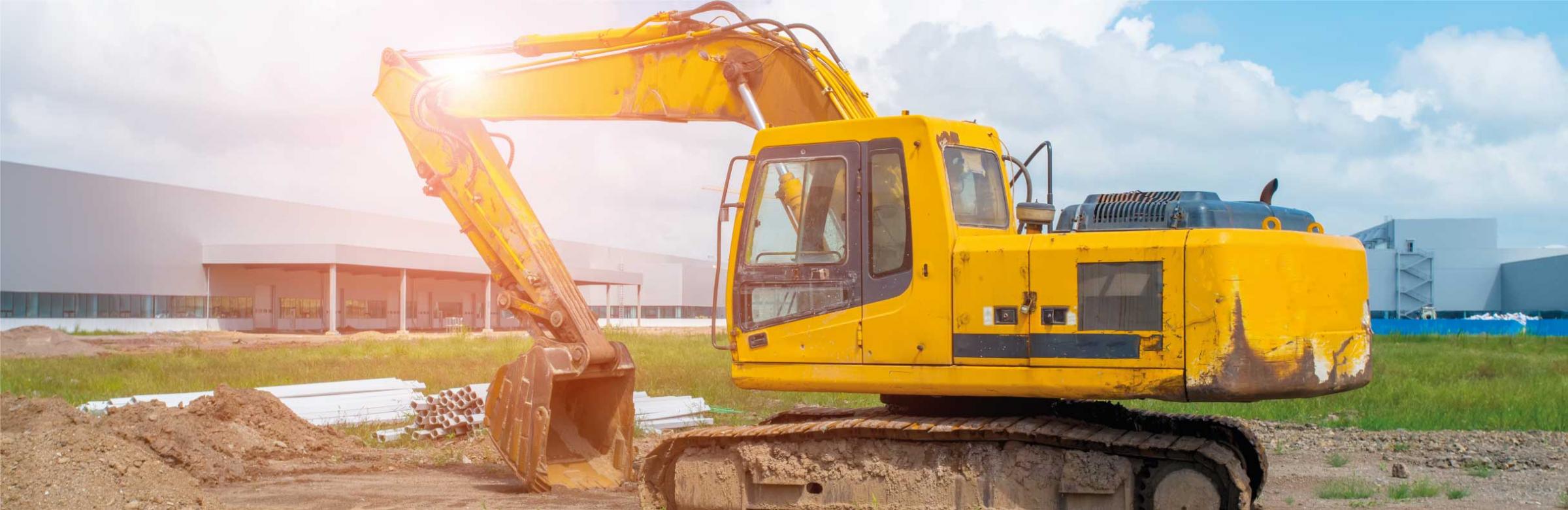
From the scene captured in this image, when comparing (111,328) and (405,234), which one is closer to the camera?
(111,328)

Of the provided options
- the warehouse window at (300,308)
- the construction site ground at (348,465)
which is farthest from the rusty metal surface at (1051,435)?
the warehouse window at (300,308)

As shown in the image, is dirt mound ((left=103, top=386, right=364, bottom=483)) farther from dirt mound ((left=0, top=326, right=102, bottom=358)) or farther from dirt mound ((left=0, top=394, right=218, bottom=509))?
dirt mound ((left=0, top=326, right=102, bottom=358))

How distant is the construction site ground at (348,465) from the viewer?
9.20m

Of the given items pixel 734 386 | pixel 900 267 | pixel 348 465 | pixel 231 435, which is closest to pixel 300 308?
pixel 734 386

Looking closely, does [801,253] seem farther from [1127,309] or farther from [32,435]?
[32,435]

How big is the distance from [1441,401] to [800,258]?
13718mm

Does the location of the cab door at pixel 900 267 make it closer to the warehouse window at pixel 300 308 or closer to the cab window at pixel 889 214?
the cab window at pixel 889 214

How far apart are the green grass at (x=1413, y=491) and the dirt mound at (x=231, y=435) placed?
9.82 metres

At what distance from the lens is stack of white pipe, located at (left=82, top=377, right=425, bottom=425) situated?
48.8ft

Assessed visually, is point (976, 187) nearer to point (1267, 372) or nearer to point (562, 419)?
point (1267, 372)

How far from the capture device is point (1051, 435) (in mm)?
6898

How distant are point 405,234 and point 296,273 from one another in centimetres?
1260

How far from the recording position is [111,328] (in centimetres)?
4766

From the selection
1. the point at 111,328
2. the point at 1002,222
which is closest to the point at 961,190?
the point at 1002,222
